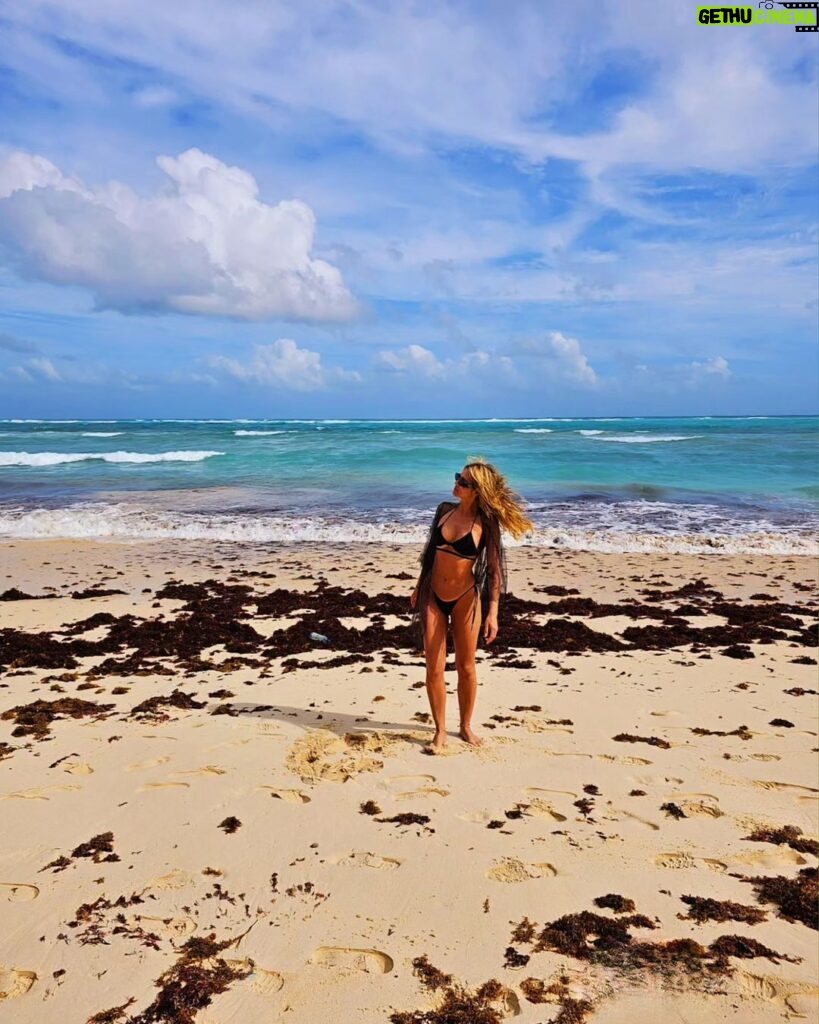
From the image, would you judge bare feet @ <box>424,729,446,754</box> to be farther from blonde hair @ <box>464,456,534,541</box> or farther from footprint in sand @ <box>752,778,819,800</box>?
footprint in sand @ <box>752,778,819,800</box>

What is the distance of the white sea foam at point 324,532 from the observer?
45.6 ft

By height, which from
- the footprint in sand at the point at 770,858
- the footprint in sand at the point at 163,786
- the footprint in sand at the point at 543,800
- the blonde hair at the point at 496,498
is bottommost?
the footprint in sand at the point at 770,858

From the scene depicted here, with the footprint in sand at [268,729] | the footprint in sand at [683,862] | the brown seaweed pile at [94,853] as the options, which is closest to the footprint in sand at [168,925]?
the brown seaweed pile at [94,853]

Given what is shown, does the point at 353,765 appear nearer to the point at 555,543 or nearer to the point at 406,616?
the point at 406,616

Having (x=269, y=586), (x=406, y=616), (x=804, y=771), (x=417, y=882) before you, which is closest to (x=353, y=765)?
(x=417, y=882)

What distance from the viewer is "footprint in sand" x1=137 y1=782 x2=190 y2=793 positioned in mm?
4160

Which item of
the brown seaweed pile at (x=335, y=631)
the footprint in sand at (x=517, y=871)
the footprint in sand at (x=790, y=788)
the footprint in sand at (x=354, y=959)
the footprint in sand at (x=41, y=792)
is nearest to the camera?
the footprint in sand at (x=354, y=959)

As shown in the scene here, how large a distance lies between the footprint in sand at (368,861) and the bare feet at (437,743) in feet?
4.12

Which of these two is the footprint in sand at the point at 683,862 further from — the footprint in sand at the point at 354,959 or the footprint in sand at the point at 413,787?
the footprint in sand at the point at 354,959

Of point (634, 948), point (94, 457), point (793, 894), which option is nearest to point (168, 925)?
point (634, 948)

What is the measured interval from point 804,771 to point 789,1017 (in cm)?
231

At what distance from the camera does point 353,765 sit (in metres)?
4.45

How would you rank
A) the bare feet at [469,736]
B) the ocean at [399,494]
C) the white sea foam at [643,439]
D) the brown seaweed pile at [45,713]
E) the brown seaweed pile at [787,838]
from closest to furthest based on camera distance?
the brown seaweed pile at [787,838] < the bare feet at [469,736] < the brown seaweed pile at [45,713] < the ocean at [399,494] < the white sea foam at [643,439]

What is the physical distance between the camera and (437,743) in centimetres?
476
